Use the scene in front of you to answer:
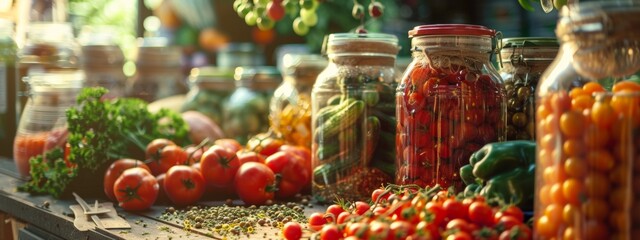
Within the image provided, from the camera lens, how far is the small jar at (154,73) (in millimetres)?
3664

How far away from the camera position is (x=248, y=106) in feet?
10.8

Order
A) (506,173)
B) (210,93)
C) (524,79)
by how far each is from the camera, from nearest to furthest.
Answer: (506,173) < (524,79) < (210,93)

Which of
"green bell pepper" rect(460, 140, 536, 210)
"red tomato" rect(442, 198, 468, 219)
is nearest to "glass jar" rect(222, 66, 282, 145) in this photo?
"green bell pepper" rect(460, 140, 536, 210)

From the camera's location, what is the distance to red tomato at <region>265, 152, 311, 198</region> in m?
2.13

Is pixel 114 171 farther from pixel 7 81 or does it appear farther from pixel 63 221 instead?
pixel 7 81

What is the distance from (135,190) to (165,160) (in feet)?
0.85

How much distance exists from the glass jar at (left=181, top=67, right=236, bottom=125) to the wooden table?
3.62 ft

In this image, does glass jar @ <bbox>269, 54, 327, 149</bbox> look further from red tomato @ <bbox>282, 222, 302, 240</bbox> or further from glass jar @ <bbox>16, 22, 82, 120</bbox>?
red tomato @ <bbox>282, 222, 302, 240</bbox>

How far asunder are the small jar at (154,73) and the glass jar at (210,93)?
0.16m

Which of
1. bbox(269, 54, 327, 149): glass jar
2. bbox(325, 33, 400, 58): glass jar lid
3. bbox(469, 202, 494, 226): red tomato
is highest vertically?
bbox(325, 33, 400, 58): glass jar lid

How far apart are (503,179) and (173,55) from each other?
2.57 m

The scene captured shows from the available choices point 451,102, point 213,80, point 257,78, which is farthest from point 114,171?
point 213,80

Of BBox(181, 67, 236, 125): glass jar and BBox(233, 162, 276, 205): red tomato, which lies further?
BBox(181, 67, 236, 125): glass jar

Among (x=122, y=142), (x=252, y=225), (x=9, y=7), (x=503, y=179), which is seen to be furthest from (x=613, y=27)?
(x=9, y=7)
